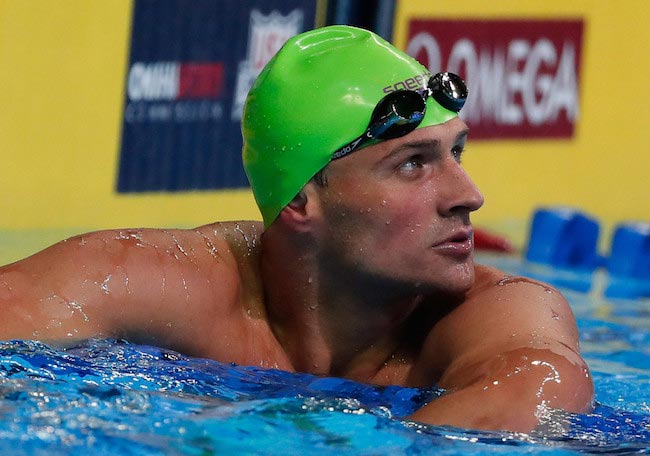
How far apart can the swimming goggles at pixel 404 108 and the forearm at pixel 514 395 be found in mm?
520

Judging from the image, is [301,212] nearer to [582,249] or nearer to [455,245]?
[455,245]

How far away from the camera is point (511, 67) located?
6742 millimetres

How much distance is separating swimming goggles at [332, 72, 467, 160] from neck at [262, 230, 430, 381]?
25 centimetres

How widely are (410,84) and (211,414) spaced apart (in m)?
0.86

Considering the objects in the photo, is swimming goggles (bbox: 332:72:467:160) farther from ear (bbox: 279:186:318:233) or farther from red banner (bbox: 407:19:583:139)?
red banner (bbox: 407:19:583:139)

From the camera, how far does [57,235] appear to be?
16.7 ft

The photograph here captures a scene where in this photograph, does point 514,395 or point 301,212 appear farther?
point 301,212

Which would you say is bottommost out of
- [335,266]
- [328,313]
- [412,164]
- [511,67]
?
[328,313]

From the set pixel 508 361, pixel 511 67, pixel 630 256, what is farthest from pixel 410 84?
pixel 511 67

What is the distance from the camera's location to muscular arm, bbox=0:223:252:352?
102 inches

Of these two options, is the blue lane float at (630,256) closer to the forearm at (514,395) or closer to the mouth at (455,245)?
the mouth at (455,245)

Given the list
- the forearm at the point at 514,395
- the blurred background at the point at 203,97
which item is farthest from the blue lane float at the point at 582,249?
the forearm at the point at 514,395

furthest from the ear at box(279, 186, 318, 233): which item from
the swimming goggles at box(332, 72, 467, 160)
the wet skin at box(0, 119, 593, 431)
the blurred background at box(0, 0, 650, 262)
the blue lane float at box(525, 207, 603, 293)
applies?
the blue lane float at box(525, 207, 603, 293)

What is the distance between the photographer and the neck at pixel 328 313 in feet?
9.16
